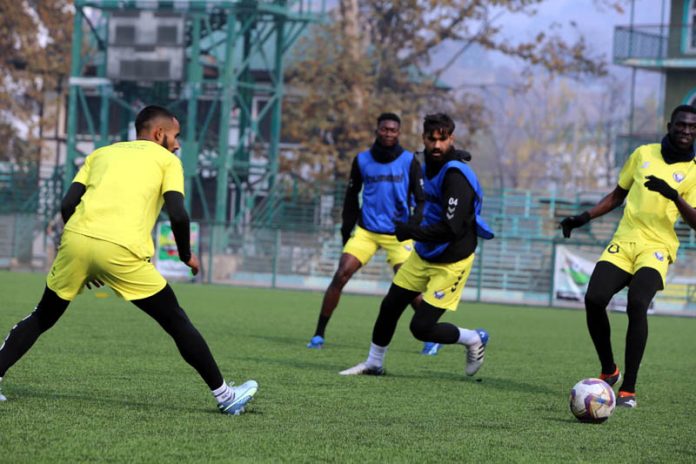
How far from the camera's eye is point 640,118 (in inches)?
4493

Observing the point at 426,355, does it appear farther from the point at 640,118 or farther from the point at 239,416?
the point at 640,118

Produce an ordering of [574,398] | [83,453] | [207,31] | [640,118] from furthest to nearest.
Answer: [640,118] < [207,31] < [574,398] < [83,453]

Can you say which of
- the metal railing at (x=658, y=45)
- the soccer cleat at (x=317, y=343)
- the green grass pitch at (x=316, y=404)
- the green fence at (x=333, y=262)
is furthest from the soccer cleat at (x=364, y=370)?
the metal railing at (x=658, y=45)

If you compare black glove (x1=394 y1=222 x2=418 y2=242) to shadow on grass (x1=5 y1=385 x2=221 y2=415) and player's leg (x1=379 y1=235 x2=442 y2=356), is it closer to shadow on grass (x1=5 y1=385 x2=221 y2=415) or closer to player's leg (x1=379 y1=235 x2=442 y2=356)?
shadow on grass (x1=5 y1=385 x2=221 y2=415)

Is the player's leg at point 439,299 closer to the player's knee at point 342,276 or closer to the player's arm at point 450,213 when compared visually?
the player's arm at point 450,213

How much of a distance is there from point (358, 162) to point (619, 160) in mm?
29508

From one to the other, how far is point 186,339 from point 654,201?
11.7 feet

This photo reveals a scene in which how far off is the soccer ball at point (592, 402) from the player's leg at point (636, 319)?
1082 mm

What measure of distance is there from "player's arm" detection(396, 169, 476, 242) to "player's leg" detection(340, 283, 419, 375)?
0.65 meters

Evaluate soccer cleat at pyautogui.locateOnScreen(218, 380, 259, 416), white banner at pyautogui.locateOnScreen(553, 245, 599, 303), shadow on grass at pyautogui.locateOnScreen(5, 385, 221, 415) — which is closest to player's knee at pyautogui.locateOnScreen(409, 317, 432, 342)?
shadow on grass at pyautogui.locateOnScreen(5, 385, 221, 415)

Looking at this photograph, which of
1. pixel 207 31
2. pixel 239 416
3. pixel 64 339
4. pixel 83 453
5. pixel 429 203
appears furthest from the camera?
pixel 207 31

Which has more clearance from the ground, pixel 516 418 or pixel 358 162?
pixel 358 162

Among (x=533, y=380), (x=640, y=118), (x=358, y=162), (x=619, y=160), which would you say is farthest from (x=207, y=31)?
(x=640, y=118)

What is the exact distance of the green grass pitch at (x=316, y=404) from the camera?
6184 mm
